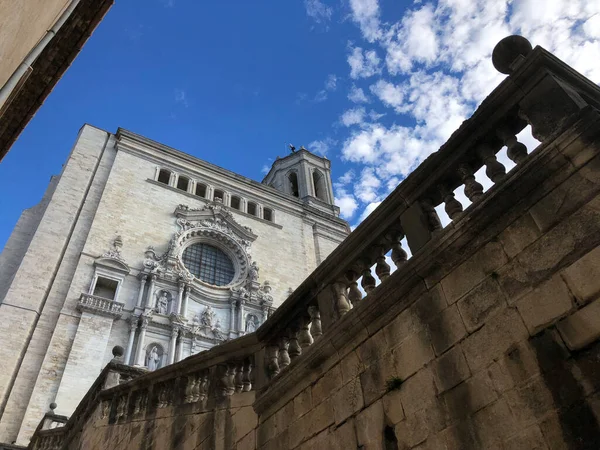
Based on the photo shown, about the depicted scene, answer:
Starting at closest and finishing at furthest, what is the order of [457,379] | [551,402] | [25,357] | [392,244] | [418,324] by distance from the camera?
[551,402] < [457,379] < [418,324] < [392,244] < [25,357]

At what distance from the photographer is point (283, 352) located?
5.76 metres

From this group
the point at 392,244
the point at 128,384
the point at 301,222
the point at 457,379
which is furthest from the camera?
the point at 301,222

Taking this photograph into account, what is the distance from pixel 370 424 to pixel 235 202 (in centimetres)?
2367

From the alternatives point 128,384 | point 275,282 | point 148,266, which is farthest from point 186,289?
point 128,384

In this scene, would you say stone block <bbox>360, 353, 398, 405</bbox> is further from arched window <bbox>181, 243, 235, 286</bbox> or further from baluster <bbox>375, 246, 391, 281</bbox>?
arched window <bbox>181, 243, 235, 286</bbox>

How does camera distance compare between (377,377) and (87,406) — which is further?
(87,406)

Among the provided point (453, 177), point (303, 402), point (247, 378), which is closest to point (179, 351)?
point (247, 378)

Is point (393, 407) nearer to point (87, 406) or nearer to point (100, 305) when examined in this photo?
point (87, 406)

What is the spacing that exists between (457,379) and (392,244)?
1544 mm

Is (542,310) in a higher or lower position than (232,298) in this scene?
lower

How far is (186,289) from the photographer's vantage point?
20062 millimetres

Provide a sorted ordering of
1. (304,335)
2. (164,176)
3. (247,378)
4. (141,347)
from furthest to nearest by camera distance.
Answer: (164,176) → (141,347) → (247,378) → (304,335)

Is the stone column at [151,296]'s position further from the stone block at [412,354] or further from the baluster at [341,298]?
the stone block at [412,354]

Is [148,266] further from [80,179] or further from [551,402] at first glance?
[551,402]
